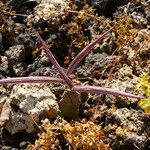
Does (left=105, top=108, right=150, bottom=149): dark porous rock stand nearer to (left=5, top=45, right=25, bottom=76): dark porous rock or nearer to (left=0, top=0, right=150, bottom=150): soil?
(left=0, top=0, right=150, bottom=150): soil

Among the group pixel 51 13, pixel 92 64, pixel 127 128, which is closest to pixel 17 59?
pixel 51 13

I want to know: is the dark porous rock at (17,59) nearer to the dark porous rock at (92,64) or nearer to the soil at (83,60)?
the soil at (83,60)

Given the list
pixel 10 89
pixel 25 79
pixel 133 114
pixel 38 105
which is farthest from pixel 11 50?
pixel 133 114

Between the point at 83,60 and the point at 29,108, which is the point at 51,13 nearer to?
the point at 83,60

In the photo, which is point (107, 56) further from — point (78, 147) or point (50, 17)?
point (78, 147)

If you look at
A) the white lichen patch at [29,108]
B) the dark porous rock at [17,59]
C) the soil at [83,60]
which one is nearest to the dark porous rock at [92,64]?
the soil at [83,60]
